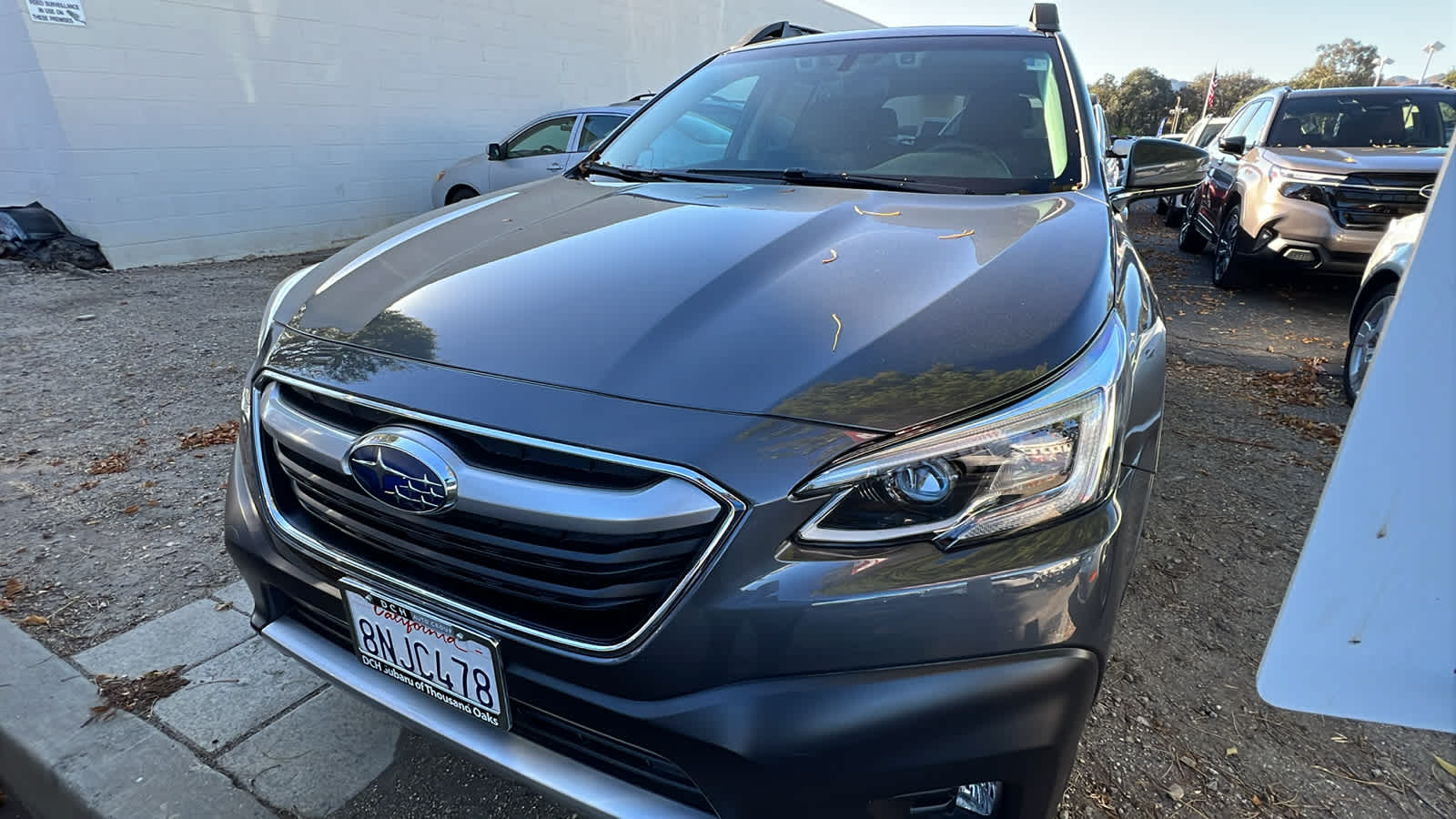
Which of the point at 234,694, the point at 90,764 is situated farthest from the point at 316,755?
the point at 90,764

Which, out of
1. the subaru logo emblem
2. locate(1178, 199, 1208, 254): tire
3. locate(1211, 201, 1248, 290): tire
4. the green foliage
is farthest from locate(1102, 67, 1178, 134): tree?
the subaru logo emblem

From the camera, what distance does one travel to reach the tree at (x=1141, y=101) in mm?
51156

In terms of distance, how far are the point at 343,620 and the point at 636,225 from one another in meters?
1.06

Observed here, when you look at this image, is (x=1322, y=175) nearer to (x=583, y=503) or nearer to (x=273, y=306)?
(x=583, y=503)

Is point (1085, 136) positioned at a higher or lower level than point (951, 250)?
higher

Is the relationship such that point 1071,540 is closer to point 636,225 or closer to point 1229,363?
point 636,225

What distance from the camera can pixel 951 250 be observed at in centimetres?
159

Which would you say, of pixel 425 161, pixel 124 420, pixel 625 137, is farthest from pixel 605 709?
pixel 425 161

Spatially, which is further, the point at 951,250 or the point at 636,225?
the point at 636,225

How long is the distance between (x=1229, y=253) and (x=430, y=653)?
737 cm

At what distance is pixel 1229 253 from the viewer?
6.64 meters

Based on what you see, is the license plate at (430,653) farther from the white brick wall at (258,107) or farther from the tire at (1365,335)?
the white brick wall at (258,107)

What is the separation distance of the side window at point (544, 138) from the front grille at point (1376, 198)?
6.44m

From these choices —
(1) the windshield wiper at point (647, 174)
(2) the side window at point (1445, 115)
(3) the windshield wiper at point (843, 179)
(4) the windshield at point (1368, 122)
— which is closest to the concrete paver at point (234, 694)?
(1) the windshield wiper at point (647, 174)
